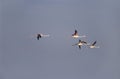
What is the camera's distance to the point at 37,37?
14086 millimetres

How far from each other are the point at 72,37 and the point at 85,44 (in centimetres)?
57

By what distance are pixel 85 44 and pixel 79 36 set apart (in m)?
→ 0.39

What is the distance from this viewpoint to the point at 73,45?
1462cm

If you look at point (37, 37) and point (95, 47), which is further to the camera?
point (95, 47)

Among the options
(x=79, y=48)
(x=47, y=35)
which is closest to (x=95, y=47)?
(x=79, y=48)

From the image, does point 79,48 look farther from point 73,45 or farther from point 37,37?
point 37,37

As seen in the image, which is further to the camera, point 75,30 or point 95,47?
point 95,47

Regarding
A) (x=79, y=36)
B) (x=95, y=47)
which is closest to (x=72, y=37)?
(x=79, y=36)

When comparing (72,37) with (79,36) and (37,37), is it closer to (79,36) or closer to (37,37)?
(79,36)

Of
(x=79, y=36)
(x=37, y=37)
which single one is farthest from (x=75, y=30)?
(x=37, y=37)

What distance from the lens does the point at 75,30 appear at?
14.0 metres

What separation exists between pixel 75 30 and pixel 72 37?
474mm

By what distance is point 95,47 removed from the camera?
15.1m

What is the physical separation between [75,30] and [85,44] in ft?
2.34
